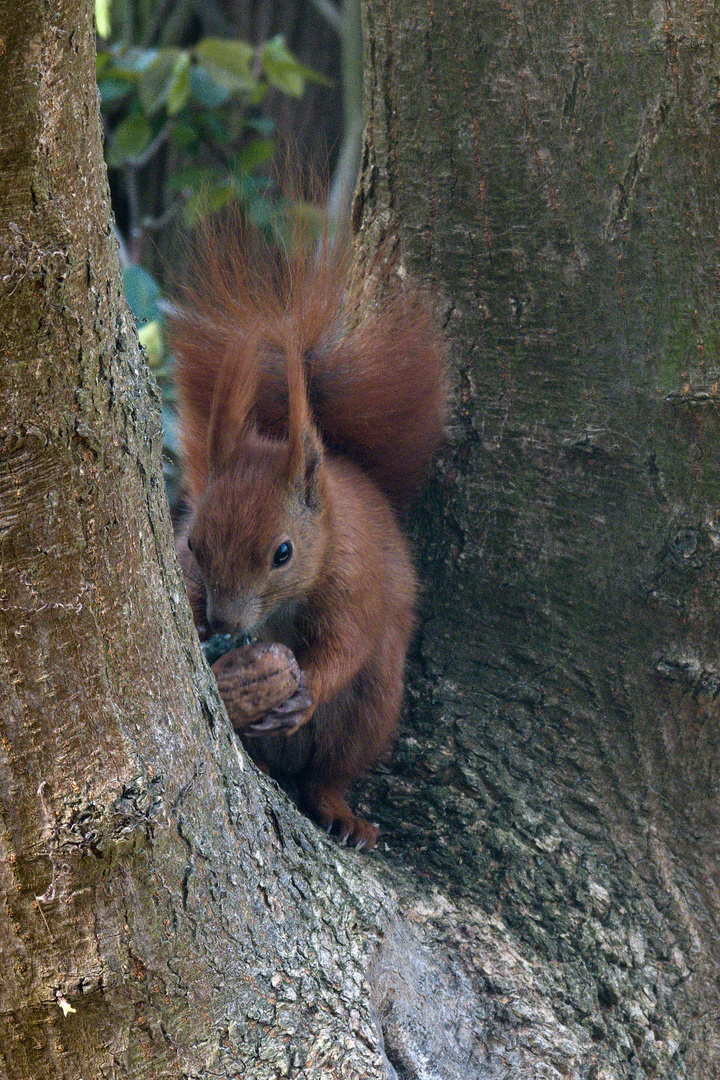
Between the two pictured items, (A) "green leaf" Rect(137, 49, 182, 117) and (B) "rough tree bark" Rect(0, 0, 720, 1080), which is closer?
(B) "rough tree bark" Rect(0, 0, 720, 1080)

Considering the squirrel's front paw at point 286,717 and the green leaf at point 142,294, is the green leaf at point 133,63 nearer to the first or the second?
the green leaf at point 142,294

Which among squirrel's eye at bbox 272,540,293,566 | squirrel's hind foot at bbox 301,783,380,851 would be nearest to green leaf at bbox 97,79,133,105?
squirrel's eye at bbox 272,540,293,566

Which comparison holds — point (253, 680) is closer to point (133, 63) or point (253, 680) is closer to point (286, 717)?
point (286, 717)

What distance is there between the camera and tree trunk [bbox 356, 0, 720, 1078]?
1229 mm

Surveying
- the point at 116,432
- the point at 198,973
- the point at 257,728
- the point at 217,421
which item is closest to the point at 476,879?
the point at 257,728

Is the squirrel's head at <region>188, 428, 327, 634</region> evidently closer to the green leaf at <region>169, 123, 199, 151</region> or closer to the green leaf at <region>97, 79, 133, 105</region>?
the green leaf at <region>97, 79, 133, 105</region>

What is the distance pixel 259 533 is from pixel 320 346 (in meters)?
0.27

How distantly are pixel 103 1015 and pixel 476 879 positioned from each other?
0.54m

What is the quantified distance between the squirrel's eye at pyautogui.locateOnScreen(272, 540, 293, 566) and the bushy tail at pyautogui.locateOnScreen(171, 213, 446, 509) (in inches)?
6.3

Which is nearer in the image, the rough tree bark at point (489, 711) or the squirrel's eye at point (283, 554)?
the rough tree bark at point (489, 711)

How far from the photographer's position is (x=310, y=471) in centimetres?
135

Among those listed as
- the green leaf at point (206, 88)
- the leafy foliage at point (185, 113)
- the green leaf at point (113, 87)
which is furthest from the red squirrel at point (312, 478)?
the green leaf at point (113, 87)

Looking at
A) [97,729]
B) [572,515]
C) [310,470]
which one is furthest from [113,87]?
[97,729]

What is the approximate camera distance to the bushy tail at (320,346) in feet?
4.51
